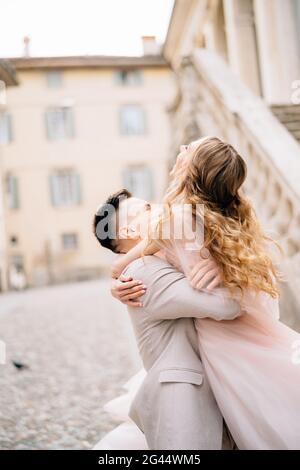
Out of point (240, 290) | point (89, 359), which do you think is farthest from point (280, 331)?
point (89, 359)

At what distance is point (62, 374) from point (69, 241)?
53.8 feet

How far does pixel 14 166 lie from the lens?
21828 millimetres

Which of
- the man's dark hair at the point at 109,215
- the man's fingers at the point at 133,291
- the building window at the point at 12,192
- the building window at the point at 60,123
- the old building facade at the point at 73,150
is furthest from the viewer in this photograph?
the building window at the point at 60,123

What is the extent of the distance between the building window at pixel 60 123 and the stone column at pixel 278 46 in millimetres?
14093

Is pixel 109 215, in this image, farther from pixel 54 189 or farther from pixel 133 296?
pixel 54 189

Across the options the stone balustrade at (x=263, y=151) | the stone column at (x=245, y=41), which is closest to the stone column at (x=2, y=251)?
the stone column at (x=245, y=41)

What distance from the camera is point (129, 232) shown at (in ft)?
6.87

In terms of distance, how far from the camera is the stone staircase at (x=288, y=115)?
5363 mm

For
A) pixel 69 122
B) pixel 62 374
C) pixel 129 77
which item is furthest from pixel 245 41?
pixel 69 122

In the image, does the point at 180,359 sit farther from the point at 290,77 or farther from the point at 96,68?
the point at 96,68

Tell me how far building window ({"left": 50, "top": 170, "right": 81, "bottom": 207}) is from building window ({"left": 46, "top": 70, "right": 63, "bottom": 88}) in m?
3.60

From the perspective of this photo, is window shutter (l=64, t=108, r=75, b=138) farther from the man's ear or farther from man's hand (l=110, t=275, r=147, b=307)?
man's hand (l=110, t=275, r=147, b=307)

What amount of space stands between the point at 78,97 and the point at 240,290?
21400 mm

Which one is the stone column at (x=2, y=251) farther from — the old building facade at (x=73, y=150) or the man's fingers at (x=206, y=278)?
the man's fingers at (x=206, y=278)
